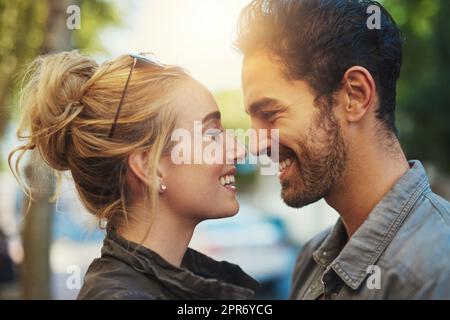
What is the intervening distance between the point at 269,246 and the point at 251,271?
0.64 m

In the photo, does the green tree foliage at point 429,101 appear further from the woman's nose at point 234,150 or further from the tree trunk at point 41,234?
the woman's nose at point 234,150

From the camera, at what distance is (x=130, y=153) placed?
221 centimetres

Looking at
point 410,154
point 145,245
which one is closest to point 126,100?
point 145,245

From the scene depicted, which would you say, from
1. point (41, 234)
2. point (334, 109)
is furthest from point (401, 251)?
point (41, 234)

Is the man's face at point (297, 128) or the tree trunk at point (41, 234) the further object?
the tree trunk at point (41, 234)

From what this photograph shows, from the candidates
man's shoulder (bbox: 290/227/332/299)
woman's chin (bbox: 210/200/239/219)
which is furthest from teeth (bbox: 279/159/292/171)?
man's shoulder (bbox: 290/227/332/299)

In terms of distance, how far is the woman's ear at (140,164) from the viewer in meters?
2.23

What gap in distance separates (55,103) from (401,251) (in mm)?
1337

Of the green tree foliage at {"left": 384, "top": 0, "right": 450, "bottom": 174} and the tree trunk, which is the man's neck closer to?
the tree trunk

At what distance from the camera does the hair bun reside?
224cm

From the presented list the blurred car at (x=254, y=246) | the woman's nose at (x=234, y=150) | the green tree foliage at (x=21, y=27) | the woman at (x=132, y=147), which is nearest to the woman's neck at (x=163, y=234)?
the woman at (x=132, y=147)

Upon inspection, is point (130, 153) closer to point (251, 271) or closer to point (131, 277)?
point (131, 277)

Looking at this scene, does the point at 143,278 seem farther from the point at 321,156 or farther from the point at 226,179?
the point at 321,156
